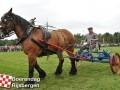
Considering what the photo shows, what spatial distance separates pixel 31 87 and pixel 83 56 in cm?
356

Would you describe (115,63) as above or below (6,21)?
below

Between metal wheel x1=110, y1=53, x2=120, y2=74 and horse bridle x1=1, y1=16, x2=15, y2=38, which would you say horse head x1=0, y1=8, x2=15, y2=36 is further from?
metal wheel x1=110, y1=53, x2=120, y2=74

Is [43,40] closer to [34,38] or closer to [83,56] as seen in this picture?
[34,38]

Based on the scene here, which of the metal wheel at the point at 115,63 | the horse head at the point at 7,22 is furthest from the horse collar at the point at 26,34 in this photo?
the metal wheel at the point at 115,63

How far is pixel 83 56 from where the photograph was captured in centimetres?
1362

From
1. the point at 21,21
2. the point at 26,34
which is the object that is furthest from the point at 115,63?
the point at 21,21

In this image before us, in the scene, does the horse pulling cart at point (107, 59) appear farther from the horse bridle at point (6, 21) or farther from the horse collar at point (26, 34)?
the horse bridle at point (6, 21)

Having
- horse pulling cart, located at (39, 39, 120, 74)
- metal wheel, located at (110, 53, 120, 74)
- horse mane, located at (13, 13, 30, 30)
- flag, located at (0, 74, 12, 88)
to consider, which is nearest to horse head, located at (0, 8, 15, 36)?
horse mane, located at (13, 13, 30, 30)

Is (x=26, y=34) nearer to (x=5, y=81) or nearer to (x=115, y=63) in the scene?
(x=5, y=81)

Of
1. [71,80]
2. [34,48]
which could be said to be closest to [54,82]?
[71,80]

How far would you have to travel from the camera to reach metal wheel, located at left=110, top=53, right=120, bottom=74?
1302 cm

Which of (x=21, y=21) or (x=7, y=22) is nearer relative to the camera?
(x=7, y=22)

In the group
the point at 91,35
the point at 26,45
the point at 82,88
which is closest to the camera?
the point at 82,88

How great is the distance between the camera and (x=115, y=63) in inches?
523
